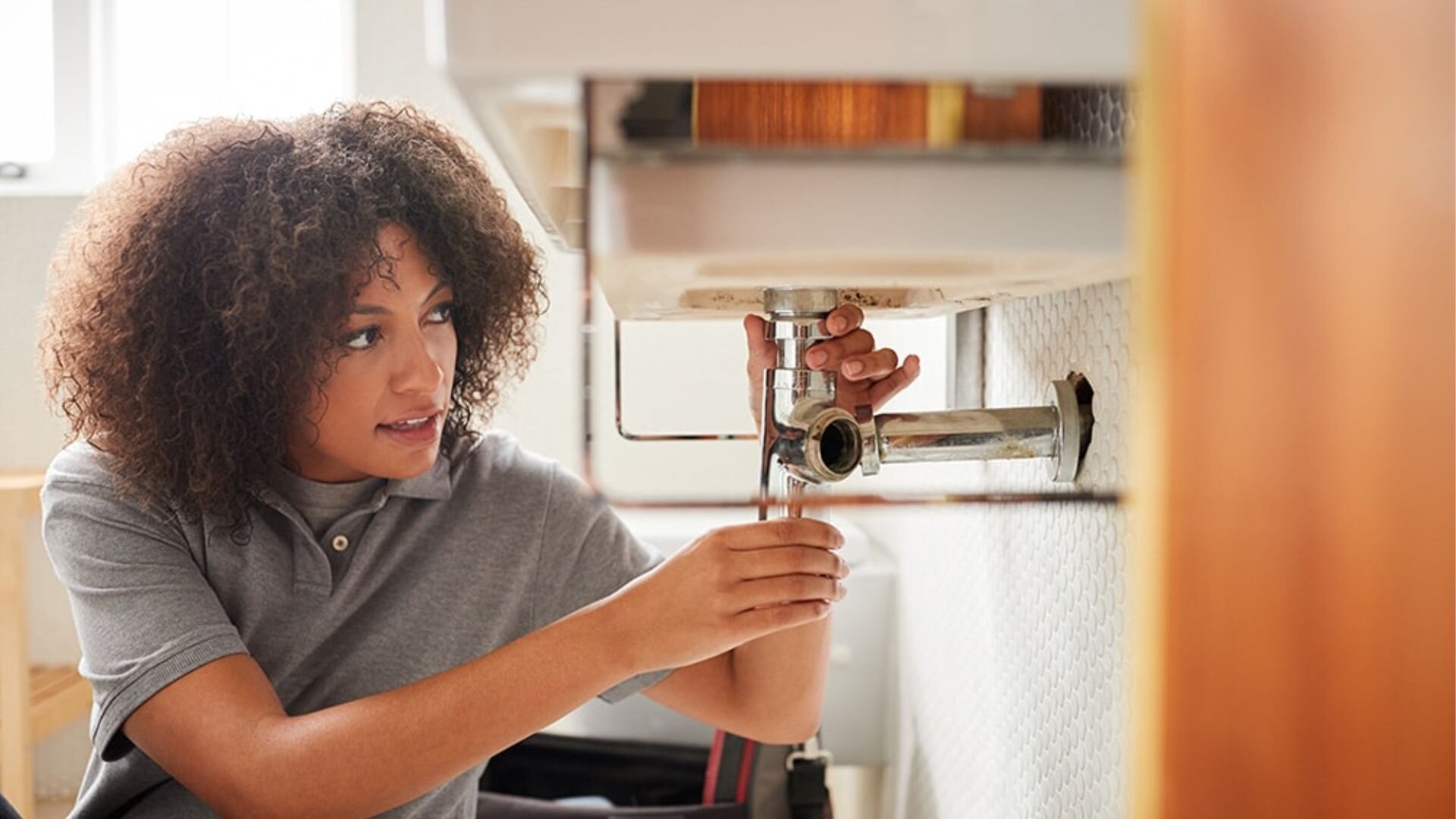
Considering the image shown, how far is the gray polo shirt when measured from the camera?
0.84 metres

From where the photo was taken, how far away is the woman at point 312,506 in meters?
0.77

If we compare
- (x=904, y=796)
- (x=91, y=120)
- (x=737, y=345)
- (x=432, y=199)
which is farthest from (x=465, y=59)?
(x=91, y=120)

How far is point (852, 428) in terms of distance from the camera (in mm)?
613

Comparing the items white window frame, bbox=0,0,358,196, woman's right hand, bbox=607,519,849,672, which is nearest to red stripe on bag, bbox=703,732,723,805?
woman's right hand, bbox=607,519,849,672

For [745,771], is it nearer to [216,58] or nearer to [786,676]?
[786,676]

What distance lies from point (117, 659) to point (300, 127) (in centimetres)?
41

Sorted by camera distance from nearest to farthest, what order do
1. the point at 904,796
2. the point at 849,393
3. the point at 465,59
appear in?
the point at 465,59, the point at 849,393, the point at 904,796

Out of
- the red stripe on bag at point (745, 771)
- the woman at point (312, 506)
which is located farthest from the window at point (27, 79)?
the red stripe on bag at point (745, 771)

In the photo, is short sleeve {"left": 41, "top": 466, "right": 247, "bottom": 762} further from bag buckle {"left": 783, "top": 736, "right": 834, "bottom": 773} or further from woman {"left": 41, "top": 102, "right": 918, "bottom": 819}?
bag buckle {"left": 783, "top": 736, "right": 834, "bottom": 773}

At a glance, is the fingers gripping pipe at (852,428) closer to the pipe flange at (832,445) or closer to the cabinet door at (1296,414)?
the pipe flange at (832,445)

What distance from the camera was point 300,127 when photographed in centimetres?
92

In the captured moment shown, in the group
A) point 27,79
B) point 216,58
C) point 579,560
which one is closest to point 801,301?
point 579,560

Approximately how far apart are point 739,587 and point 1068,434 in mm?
207

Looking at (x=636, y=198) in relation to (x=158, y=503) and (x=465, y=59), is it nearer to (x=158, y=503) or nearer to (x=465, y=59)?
(x=465, y=59)
